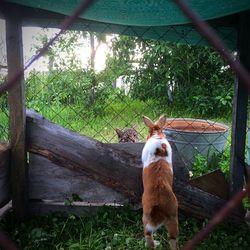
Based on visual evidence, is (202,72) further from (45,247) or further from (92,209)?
(45,247)

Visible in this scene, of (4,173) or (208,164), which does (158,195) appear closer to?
(4,173)

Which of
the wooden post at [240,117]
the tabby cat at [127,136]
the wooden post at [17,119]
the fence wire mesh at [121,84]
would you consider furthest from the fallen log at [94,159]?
the fence wire mesh at [121,84]

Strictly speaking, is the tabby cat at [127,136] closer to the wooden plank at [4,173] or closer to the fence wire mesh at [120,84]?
the fence wire mesh at [120,84]

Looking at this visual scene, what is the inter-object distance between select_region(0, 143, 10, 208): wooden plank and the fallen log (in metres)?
0.16

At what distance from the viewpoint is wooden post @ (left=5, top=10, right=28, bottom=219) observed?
231 cm

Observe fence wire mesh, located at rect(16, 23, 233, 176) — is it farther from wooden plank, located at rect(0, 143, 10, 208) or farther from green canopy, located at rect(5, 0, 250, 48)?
green canopy, located at rect(5, 0, 250, 48)

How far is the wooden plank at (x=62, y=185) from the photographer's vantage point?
8.40ft

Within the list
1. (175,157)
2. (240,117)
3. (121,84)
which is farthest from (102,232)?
(121,84)

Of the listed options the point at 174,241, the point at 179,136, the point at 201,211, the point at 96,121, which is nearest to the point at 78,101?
the point at 96,121

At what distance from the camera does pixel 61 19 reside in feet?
7.73

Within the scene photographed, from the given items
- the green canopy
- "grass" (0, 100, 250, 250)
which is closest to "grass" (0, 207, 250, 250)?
"grass" (0, 100, 250, 250)

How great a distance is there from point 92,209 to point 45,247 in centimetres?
48

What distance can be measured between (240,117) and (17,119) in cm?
156

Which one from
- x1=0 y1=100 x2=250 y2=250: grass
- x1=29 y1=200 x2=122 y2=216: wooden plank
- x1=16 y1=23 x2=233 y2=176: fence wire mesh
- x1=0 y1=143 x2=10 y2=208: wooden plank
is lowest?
x1=0 y1=100 x2=250 y2=250: grass
